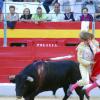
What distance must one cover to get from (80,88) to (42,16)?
290 cm

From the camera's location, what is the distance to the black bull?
7199mm

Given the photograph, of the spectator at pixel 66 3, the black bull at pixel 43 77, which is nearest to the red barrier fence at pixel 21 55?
the spectator at pixel 66 3

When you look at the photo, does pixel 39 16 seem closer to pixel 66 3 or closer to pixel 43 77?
pixel 66 3

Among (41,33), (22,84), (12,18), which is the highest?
(12,18)

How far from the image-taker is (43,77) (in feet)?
24.0

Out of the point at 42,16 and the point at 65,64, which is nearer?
the point at 65,64

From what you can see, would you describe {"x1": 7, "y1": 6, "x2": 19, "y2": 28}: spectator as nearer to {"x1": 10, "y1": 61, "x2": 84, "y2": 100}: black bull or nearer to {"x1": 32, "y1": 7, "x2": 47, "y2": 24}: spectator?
{"x1": 32, "y1": 7, "x2": 47, "y2": 24}: spectator

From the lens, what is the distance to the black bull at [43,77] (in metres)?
7.20

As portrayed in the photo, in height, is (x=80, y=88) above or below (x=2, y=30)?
below

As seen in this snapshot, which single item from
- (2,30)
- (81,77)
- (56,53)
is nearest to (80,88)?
(81,77)

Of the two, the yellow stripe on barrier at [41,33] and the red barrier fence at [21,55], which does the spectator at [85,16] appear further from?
the red barrier fence at [21,55]

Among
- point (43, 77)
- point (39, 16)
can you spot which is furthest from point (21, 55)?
point (43, 77)

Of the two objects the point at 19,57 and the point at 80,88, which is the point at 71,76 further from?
the point at 19,57

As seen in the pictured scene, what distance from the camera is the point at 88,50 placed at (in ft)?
24.1
